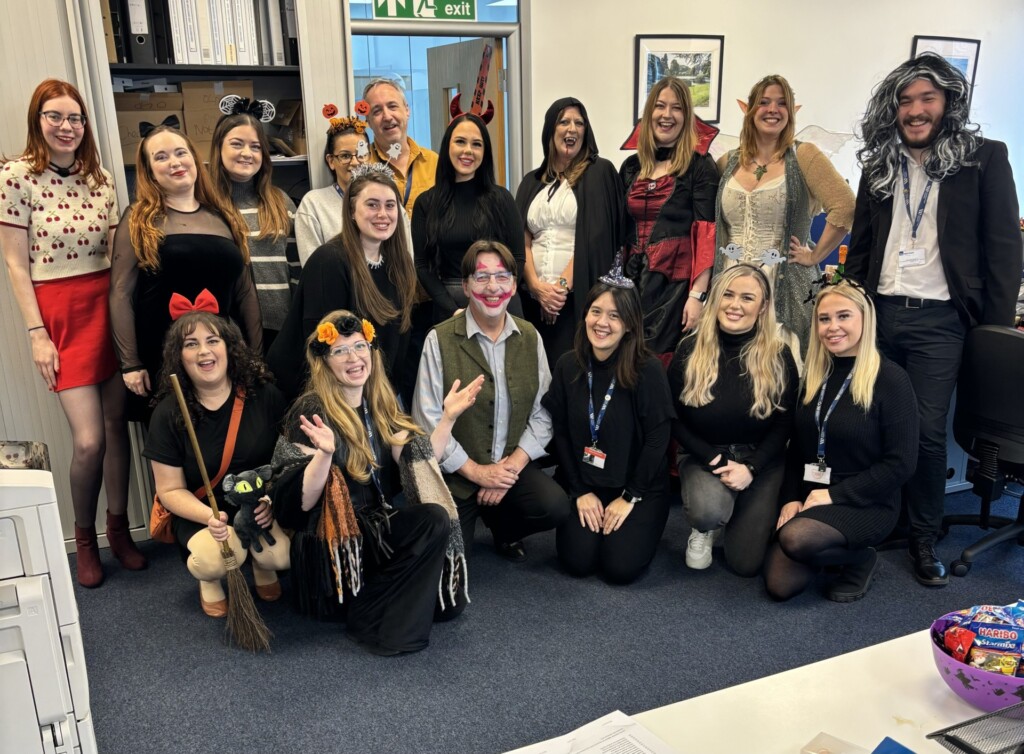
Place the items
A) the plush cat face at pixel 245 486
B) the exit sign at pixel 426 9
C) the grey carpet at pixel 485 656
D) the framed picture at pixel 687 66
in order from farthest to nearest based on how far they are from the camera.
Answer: the framed picture at pixel 687 66
the exit sign at pixel 426 9
the plush cat face at pixel 245 486
the grey carpet at pixel 485 656

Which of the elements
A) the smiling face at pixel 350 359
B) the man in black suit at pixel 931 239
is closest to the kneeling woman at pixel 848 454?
the man in black suit at pixel 931 239

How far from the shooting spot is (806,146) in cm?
321

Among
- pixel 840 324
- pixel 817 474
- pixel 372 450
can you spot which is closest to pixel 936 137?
pixel 840 324

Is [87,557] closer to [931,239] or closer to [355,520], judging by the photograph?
[355,520]

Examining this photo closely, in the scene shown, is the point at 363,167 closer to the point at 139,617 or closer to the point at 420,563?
the point at 420,563

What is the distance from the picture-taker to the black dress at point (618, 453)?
288 cm

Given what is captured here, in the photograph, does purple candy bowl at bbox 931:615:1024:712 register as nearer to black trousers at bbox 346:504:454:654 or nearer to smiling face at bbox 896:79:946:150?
black trousers at bbox 346:504:454:654

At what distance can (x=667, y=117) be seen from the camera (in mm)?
3232

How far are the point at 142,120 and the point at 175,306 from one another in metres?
1.00

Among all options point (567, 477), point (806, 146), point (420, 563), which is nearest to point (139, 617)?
point (420, 563)

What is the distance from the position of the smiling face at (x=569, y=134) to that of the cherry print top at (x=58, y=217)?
5.52 ft

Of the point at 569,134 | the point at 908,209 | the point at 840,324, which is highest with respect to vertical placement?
the point at 569,134

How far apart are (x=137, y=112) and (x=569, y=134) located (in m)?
1.67

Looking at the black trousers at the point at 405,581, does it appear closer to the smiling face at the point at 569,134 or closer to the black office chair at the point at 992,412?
the smiling face at the point at 569,134
